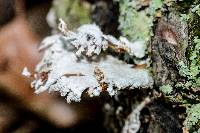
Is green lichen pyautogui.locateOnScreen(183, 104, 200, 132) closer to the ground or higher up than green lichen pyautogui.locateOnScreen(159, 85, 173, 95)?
closer to the ground

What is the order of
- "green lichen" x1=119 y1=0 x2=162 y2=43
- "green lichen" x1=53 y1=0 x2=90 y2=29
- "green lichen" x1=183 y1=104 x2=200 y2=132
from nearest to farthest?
1. "green lichen" x1=183 y1=104 x2=200 y2=132
2. "green lichen" x1=119 y1=0 x2=162 y2=43
3. "green lichen" x1=53 y1=0 x2=90 y2=29

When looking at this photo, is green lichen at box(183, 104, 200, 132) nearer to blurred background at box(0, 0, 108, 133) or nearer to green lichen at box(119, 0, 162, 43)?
green lichen at box(119, 0, 162, 43)

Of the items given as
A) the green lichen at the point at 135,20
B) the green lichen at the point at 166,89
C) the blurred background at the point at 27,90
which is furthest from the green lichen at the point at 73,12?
the green lichen at the point at 166,89

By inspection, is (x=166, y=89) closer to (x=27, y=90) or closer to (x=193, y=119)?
(x=193, y=119)

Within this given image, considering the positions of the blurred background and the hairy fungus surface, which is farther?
the blurred background

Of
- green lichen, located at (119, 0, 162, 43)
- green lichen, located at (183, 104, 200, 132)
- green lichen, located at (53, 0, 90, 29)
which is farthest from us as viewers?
green lichen, located at (53, 0, 90, 29)

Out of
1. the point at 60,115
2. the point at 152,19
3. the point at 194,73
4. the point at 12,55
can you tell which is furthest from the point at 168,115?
the point at 12,55

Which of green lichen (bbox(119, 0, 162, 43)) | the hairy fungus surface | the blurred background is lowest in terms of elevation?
the blurred background

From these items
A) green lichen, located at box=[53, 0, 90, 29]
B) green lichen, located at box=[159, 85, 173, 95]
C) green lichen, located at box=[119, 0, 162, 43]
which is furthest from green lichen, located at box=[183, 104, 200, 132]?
green lichen, located at box=[53, 0, 90, 29]
